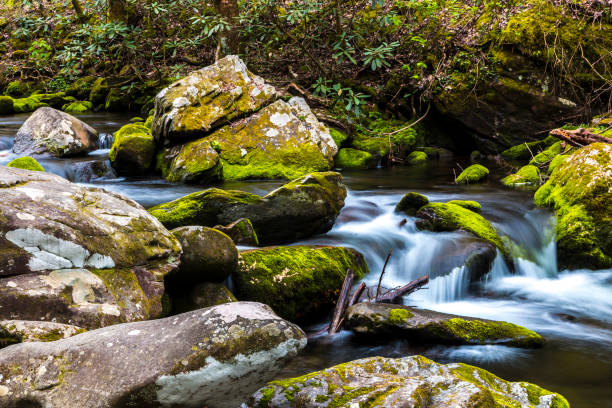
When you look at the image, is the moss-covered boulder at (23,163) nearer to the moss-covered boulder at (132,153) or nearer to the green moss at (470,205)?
the moss-covered boulder at (132,153)

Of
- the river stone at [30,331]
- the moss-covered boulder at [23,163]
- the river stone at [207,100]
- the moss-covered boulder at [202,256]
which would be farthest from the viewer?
the river stone at [207,100]

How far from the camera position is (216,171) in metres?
9.30

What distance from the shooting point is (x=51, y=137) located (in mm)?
10141

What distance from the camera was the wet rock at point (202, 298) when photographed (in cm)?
426

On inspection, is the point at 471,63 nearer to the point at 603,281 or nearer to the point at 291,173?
the point at 291,173

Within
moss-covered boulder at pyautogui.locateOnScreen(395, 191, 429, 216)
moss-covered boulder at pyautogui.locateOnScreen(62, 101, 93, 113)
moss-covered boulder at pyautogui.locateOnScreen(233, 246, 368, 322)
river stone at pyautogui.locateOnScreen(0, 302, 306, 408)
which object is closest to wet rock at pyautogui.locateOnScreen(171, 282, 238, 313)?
moss-covered boulder at pyautogui.locateOnScreen(233, 246, 368, 322)

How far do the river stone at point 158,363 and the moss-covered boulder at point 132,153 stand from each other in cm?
759

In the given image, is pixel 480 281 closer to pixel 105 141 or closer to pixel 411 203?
pixel 411 203

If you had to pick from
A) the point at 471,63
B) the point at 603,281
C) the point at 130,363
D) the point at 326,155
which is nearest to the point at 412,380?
the point at 130,363

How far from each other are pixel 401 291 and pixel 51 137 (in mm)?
8179

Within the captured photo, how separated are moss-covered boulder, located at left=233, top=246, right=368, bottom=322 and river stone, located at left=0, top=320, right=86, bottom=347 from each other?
2116 millimetres

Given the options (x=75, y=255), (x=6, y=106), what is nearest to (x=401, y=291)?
(x=75, y=255)

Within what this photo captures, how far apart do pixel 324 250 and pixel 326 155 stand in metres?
5.14

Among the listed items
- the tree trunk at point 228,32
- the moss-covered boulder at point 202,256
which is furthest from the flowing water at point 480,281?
the tree trunk at point 228,32
